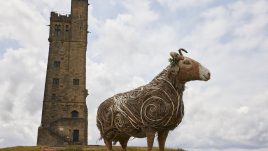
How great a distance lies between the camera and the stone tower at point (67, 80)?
53281mm

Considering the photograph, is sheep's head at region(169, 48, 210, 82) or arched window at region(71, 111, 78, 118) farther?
arched window at region(71, 111, 78, 118)

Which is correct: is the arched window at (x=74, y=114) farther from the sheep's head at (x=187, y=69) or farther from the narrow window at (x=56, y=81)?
the sheep's head at (x=187, y=69)

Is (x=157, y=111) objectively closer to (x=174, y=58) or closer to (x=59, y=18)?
(x=174, y=58)

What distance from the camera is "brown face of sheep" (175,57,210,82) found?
39.6ft

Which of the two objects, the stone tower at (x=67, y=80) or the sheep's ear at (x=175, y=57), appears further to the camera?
the stone tower at (x=67, y=80)

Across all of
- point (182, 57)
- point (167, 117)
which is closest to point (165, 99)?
point (167, 117)

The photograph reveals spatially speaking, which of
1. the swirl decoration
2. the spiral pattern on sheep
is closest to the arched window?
the swirl decoration

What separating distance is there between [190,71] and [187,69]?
111 mm

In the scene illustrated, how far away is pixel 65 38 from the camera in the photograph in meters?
58.5

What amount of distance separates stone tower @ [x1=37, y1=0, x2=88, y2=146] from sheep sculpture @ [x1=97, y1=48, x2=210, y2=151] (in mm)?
39902

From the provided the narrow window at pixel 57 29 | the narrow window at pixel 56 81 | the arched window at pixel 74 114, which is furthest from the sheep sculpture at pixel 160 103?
the narrow window at pixel 57 29

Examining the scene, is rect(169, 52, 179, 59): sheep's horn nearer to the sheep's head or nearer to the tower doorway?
the sheep's head

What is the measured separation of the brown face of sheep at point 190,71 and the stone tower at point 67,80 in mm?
41032

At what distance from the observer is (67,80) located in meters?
56.6
